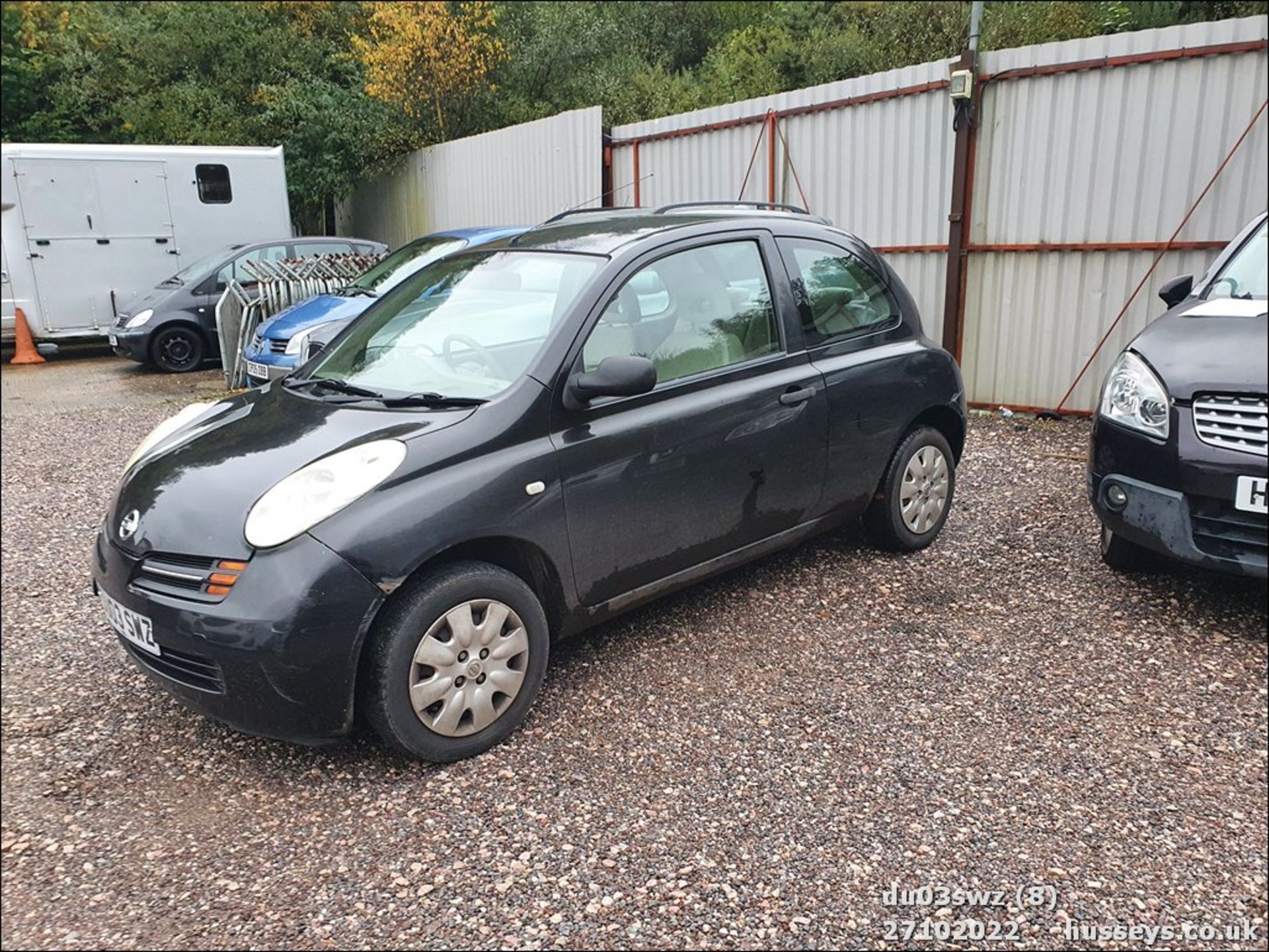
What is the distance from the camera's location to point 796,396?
398cm

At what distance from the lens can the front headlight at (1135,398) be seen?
3219mm

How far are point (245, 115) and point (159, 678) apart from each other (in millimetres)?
17631

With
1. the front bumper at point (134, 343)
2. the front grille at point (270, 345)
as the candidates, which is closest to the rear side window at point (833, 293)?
the front grille at point (270, 345)

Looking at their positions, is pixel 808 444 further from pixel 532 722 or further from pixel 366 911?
pixel 366 911

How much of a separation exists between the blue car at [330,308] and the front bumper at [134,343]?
2.46 m

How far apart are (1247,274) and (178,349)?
1105 centimetres

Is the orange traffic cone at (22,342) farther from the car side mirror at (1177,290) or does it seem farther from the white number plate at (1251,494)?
the white number plate at (1251,494)

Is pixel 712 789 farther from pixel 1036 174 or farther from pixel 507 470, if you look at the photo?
pixel 1036 174

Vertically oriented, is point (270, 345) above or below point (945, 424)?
below

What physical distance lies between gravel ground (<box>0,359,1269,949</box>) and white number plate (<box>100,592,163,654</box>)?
1.34 ft

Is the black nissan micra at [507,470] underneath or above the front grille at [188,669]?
above

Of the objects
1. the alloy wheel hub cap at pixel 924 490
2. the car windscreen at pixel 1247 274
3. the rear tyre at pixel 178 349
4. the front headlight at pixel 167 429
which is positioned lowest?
the rear tyre at pixel 178 349

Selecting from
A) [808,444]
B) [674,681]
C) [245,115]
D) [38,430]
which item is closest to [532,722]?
[674,681]

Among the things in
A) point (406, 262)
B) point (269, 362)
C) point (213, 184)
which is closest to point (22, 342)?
point (213, 184)
